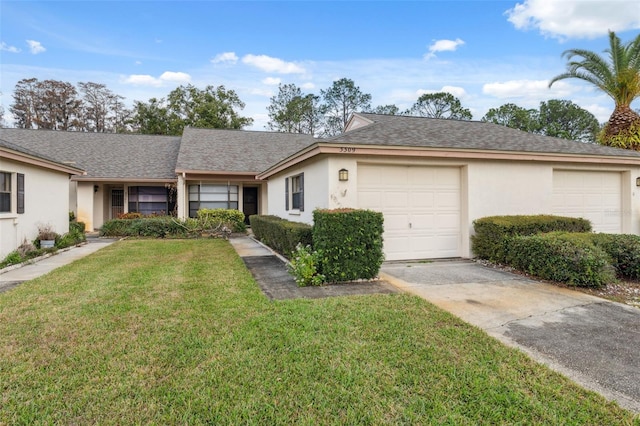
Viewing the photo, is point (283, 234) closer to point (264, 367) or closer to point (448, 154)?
point (448, 154)

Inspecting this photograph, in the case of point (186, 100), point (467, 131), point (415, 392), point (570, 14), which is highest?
point (186, 100)

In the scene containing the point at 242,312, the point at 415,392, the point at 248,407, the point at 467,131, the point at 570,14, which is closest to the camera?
the point at 248,407

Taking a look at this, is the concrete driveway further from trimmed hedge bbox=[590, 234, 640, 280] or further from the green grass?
trimmed hedge bbox=[590, 234, 640, 280]

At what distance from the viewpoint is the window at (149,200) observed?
17.1m

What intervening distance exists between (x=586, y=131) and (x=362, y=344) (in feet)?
154

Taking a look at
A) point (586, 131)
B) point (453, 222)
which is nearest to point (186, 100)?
point (453, 222)

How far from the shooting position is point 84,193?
16062 mm

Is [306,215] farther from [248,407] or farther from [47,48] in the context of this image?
[47,48]

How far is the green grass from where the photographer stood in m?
2.38

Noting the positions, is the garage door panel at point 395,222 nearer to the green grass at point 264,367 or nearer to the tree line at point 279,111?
the green grass at point 264,367

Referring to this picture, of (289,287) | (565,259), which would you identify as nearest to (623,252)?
(565,259)

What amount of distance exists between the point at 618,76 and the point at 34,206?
2100 cm

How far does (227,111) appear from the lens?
3291 cm

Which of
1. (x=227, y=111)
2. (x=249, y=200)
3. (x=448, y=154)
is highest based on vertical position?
(x=227, y=111)
